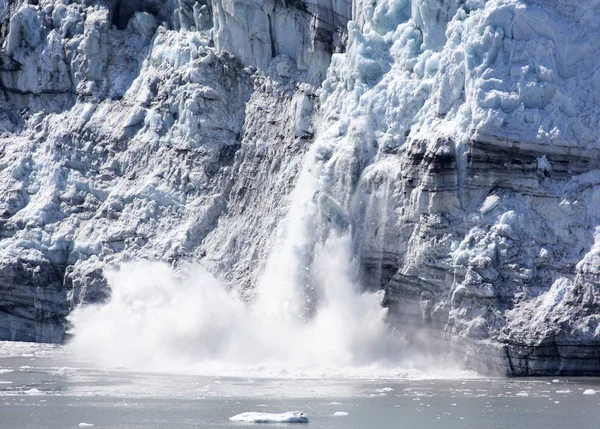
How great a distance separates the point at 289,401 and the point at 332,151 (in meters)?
8.23

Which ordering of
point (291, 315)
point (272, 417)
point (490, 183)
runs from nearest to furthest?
point (272, 417) < point (490, 183) < point (291, 315)

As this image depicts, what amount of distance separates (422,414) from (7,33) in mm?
19712

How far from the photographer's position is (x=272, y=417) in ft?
81.5

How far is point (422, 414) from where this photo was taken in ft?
83.4

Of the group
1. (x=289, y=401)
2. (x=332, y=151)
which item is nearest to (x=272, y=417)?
(x=289, y=401)

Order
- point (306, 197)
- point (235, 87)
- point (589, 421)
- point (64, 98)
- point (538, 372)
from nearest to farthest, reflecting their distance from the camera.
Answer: point (589, 421) < point (538, 372) < point (306, 197) < point (235, 87) < point (64, 98)

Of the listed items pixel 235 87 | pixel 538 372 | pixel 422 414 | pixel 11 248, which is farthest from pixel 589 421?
pixel 11 248

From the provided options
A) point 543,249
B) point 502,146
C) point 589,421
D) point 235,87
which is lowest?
point 589,421

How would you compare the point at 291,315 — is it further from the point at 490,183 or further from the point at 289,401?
the point at 289,401

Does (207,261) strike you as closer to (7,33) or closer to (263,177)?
(263,177)

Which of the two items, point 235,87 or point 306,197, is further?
point 235,87

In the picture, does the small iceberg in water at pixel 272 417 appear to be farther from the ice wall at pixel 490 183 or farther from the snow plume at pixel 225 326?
the ice wall at pixel 490 183

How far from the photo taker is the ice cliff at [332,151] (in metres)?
30.2

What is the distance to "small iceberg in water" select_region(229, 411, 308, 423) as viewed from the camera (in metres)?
24.6
